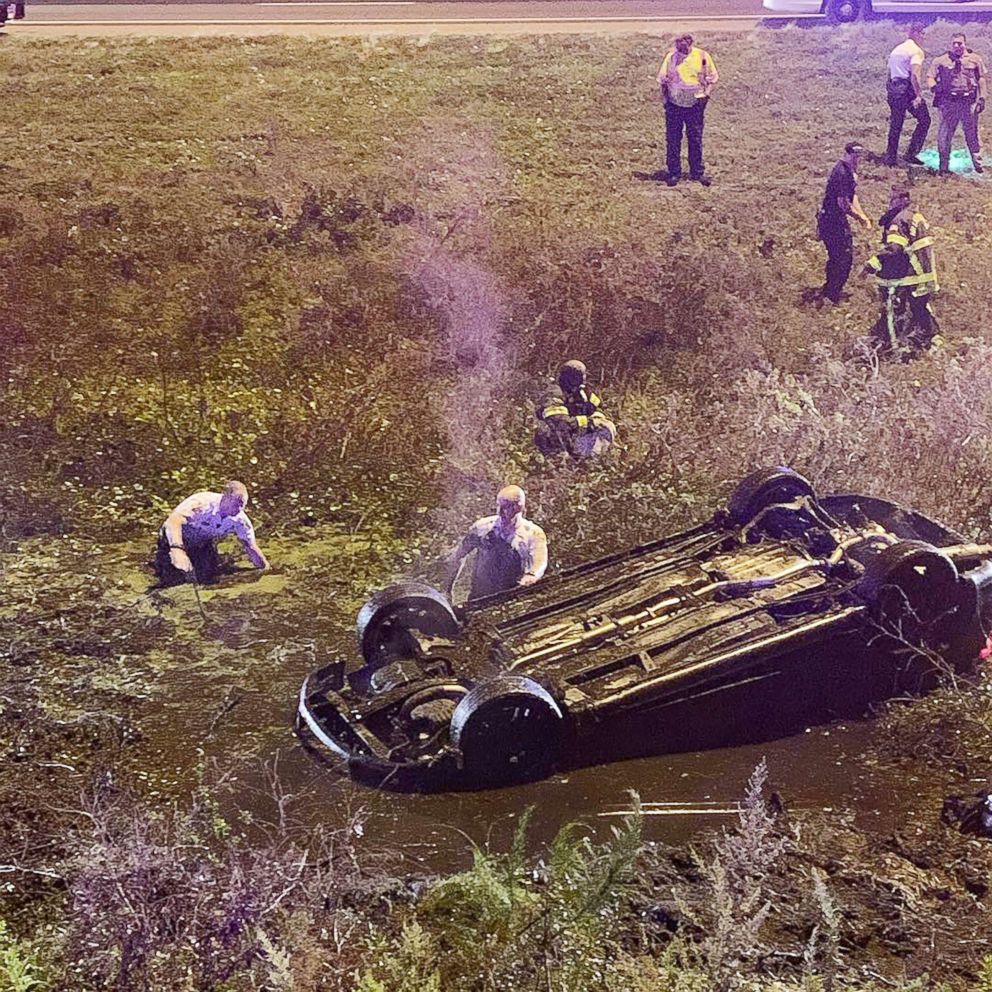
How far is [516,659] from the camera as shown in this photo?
7273 millimetres

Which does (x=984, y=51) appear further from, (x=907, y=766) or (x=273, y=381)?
(x=907, y=766)

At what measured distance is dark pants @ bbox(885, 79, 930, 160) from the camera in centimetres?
1529

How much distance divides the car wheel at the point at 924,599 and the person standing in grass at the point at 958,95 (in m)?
9.43

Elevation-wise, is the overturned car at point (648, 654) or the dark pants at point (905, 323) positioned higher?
the dark pants at point (905, 323)

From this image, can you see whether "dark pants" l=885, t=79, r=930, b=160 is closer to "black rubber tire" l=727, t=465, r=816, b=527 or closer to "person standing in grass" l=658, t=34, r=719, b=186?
"person standing in grass" l=658, t=34, r=719, b=186

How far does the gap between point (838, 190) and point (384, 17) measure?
7.07 metres

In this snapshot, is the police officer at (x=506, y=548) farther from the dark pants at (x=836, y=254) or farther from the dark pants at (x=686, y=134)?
the dark pants at (x=686, y=134)

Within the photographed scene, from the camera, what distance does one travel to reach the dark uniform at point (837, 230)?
13.8m

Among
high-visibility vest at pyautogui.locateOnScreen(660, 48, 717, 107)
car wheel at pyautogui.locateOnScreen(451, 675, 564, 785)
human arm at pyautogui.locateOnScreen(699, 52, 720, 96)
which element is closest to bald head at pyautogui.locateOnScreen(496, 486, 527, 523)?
car wheel at pyautogui.locateOnScreen(451, 675, 564, 785)

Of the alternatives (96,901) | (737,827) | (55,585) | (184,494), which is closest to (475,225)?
(184,494)

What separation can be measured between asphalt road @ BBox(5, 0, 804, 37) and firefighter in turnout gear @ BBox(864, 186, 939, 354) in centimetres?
534

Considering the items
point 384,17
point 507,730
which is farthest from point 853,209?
point 507,730

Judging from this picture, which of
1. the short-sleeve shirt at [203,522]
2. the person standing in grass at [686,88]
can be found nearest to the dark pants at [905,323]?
the person standing in grass at [686,88]

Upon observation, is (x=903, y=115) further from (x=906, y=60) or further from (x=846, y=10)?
(x=846, y=10)
